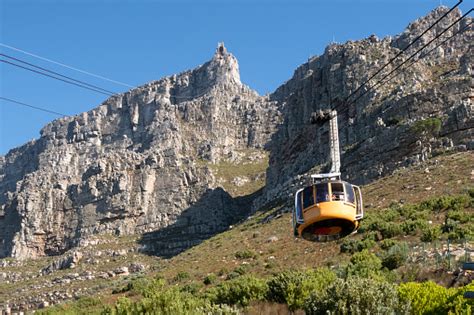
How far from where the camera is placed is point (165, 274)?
54062 millimetres

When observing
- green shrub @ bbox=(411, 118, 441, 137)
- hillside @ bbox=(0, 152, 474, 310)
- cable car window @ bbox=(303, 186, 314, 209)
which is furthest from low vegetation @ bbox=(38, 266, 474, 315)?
green shrub @ bbox=(411, 118, 441, 137)

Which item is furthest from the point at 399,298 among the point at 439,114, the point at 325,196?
the point at 439,114

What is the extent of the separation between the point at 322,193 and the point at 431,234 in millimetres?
16642

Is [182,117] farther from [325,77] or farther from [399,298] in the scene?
[399,298]

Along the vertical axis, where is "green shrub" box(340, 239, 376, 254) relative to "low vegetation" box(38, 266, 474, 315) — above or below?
above

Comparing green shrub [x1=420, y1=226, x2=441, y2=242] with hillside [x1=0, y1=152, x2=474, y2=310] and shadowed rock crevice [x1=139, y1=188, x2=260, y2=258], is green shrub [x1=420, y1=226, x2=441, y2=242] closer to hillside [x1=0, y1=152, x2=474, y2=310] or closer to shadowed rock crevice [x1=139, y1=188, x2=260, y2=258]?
hillside [x1=0, y1=152, x2=474, y2=310]

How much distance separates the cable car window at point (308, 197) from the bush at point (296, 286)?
5019 millimetres

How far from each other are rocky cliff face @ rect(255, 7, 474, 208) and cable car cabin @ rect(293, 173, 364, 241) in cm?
1464

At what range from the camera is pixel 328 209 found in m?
18.3

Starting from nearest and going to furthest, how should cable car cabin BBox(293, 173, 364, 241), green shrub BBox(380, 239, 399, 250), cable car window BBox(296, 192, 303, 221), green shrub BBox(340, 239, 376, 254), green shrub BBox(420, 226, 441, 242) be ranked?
cable car cabin BBox(293, 173, 364, 241) → cable car window BBox(296, 192, 303, 221) → green shrub BBox(420, 226, 441, 242) → green shrub BBox(380, 239, 399, 250) → green shrub BBox(340, 239, 376, 254)

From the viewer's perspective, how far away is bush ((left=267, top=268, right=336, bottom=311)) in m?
23.1

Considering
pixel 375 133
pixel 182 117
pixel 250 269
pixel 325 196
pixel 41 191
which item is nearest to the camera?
pixel 325 196

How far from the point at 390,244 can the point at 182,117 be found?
132345 mm

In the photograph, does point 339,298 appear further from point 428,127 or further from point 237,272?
point 428,127
